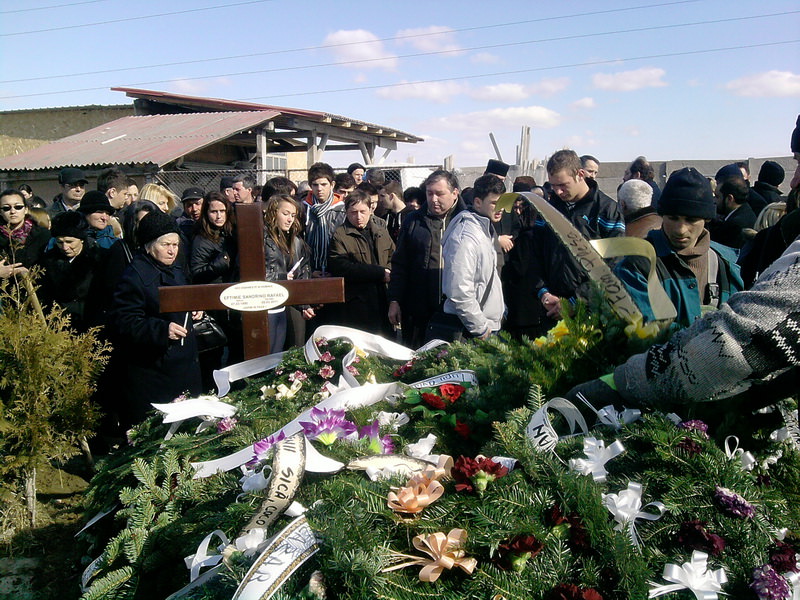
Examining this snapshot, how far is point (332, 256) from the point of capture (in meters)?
5.89

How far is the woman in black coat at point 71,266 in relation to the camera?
5.31 m

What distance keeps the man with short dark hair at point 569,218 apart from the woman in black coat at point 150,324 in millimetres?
2528

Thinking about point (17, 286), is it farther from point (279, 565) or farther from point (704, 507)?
point (704, 507)

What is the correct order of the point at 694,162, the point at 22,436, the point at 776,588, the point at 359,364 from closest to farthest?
1. the point at 776,588
2. the point at 359,364
3. the point at 22,436
4. the point at 694,162

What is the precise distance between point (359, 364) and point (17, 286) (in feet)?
7.75

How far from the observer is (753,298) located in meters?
1.48

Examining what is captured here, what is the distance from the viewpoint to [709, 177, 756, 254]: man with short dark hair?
20.7 feet

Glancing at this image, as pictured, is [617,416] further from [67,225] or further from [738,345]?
[67,225]

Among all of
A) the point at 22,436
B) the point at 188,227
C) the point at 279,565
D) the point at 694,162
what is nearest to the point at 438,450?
the point at 279,565

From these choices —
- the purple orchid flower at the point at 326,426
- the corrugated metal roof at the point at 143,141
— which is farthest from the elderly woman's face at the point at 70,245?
the corrugated metal roof at the point at 143,141

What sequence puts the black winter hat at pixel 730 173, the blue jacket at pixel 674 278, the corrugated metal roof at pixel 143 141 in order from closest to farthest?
Answer: 1. the blue jacket at pixel 674 278
2. the black winter hat at pixel 730 173
3. the corrugated metal roof at pixel 143 141

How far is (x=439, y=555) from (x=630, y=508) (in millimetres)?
444

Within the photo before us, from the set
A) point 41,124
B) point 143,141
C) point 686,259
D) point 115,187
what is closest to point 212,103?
point 143,141

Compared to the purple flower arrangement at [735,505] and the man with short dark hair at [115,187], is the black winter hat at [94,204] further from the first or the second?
the purple flower arrangement at [735,505]
